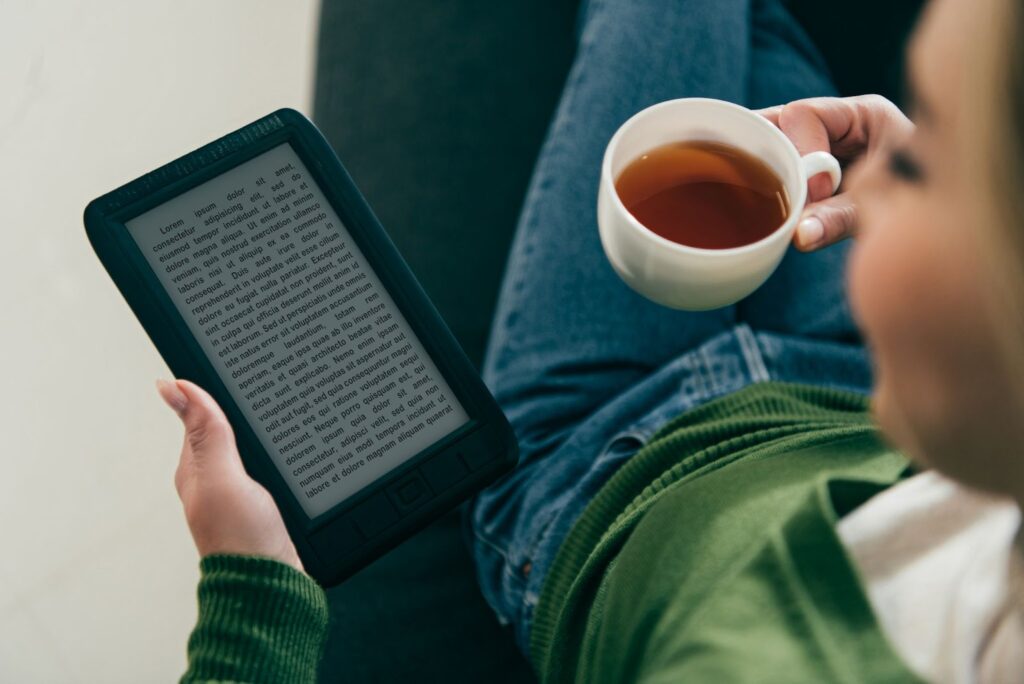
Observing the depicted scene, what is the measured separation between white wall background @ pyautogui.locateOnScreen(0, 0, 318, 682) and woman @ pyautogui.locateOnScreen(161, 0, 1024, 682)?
43 cm

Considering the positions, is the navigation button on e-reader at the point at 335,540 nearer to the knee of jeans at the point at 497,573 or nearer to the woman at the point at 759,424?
the woman at the point at 759,424

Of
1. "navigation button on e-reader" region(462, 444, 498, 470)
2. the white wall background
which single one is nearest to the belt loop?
"navigation button on e-reader" region(462, 444, 498, 470)

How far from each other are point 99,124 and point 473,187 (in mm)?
475

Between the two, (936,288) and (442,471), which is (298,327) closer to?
(442,471)

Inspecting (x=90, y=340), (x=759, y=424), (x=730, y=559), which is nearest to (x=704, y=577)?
(x=730, y=559)

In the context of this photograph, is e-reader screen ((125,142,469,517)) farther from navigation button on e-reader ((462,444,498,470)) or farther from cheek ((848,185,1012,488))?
cheek ((848,185,1012,488))

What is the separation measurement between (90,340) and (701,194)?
0.71 meters

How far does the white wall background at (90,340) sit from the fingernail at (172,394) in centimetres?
45

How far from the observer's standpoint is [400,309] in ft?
1.93

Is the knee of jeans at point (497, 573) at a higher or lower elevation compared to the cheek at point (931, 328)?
Result: lower

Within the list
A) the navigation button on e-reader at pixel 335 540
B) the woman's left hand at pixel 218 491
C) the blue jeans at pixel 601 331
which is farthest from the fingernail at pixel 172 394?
the blue jeans at pixel 601 331

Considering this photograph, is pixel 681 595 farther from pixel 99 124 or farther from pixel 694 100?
pixel 99 124

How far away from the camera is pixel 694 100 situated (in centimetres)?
57

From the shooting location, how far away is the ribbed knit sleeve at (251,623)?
0.50 m
